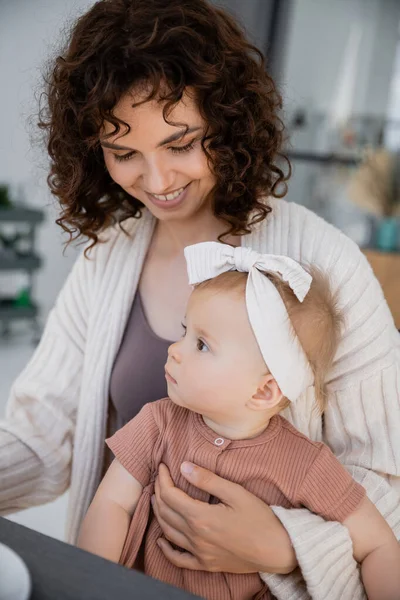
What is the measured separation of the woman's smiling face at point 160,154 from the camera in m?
1.26

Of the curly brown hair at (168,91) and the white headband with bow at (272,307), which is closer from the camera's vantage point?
the white headband with bow at (272,307)

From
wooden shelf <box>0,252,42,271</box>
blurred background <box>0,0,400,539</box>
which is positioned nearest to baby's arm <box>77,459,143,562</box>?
blurred background <box>0,0,400,539</box>

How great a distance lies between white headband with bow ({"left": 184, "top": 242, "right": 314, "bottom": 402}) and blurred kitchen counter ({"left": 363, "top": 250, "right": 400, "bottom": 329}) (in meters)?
2.71

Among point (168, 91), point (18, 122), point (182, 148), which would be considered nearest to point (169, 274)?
point (182, 148)

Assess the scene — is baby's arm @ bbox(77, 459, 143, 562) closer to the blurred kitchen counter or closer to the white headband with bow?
the white headband with bow

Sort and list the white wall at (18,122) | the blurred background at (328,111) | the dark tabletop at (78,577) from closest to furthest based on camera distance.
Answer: the dark tabletop at (78,577) → the blurred background at (328,111) → the white wall at (18,122)

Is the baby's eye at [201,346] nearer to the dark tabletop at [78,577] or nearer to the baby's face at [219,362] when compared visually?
the baby's face at [219,362]

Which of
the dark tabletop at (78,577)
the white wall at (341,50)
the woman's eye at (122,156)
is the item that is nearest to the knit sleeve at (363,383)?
the woman's eye at (122,156)

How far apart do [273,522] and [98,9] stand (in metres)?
0.96

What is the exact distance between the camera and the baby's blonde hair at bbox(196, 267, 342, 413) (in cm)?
116

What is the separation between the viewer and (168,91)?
1250 millimetres

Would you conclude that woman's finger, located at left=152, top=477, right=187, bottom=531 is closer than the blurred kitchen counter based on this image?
Yes

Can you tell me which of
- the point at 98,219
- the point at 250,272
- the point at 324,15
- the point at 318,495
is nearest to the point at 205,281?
the point at 250,272

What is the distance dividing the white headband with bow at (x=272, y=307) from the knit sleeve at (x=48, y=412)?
0.49 m
